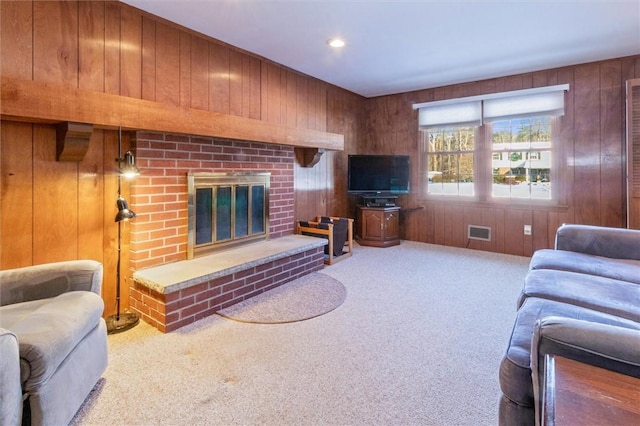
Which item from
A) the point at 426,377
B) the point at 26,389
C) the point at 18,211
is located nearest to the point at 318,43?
the point at 18,211

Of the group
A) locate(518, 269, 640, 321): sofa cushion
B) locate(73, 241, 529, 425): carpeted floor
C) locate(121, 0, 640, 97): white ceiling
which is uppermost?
locate(121, 0, 640, 97): white ceiling

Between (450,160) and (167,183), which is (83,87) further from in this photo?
(450,160)

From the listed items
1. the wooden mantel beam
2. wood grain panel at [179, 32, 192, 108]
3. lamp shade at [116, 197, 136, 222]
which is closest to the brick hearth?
lamp shade at [116, 197, 136, 222]

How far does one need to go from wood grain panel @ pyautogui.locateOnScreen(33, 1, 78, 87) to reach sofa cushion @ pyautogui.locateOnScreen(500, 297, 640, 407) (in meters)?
2.98

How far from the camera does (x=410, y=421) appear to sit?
4.96 ft

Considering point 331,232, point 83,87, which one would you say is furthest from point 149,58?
point 331,232

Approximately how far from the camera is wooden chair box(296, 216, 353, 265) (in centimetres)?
409

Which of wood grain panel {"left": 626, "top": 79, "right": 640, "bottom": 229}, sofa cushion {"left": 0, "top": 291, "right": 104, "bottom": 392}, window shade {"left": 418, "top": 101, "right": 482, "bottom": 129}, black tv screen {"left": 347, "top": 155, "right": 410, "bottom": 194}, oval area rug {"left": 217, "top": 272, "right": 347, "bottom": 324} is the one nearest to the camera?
sofa cushion {"left": 0, "top": 291, "right": 104, "bottom": 392}

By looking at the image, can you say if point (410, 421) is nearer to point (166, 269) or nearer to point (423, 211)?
point (166, 269)

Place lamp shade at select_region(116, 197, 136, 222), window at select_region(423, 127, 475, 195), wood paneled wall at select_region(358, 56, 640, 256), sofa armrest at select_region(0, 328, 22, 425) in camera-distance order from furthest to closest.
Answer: window at select_region(423, 127, 475, 195) → wood paneled wall at select_region(358, 56, 640, 256) → lamp shade at select_region(116, 197, 136, 222) → sofa armrest at select_region(0, 328, 22, 425)

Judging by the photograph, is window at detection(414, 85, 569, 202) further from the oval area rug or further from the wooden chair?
the oval area rug

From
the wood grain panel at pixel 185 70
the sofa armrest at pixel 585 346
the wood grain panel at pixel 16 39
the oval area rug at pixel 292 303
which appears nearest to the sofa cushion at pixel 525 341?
the sofa armrest at pixel 585 346

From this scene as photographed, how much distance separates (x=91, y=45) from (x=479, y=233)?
4.80 metres

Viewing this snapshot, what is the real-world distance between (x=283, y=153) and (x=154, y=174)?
5.47ft
